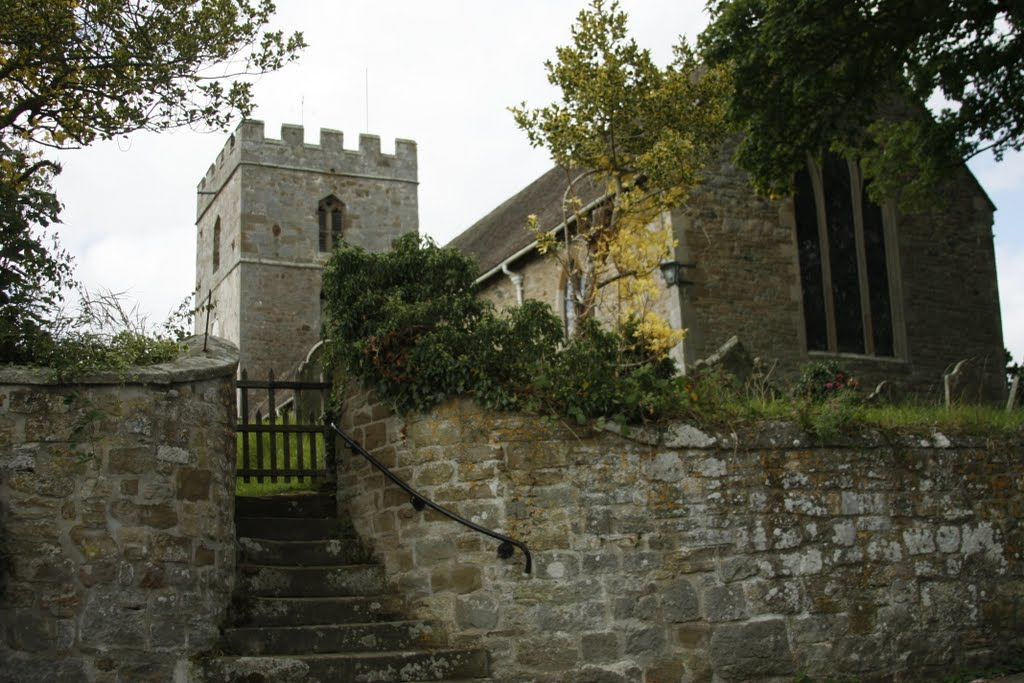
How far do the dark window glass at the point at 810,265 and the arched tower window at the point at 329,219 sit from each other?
80.5 feet

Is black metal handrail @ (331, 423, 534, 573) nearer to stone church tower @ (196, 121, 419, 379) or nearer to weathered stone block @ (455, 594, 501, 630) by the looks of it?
weathered stone block @ (455, 594, 501, 630)

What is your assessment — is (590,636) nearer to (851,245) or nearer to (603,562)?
(603,562)

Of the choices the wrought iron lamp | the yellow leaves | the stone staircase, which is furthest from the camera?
the wrought iron lamp

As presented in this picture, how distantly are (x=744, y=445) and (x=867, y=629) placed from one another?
6.17 feet

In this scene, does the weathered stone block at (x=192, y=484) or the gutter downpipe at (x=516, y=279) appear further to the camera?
the gutter downpipe at (x=516, y=279)

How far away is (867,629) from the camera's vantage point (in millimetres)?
9453

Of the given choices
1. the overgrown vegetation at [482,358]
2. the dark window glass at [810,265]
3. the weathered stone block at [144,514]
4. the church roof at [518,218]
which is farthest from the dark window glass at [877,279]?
the weathered stone block at [144,514]

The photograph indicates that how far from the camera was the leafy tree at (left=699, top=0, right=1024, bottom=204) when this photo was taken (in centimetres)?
1298

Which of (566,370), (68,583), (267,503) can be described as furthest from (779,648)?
(68,583)

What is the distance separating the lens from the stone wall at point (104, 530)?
767 centimetres

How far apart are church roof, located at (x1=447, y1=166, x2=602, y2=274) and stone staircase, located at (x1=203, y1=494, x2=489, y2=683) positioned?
857 centimetres

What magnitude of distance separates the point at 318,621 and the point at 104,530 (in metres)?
1.85

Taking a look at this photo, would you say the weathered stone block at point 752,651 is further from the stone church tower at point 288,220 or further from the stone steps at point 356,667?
the stone church tower at point 288,220

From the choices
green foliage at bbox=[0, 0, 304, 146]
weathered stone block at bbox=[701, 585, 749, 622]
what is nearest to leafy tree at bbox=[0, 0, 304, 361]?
green foliage at bbox=[0, 0, 304, 146]
